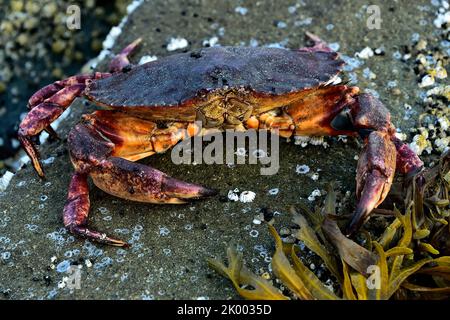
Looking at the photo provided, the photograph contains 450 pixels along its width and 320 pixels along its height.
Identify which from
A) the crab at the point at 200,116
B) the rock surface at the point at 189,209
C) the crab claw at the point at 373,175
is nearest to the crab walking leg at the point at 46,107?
the crab at the point at 200,116

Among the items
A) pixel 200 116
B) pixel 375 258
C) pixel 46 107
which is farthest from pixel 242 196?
pixel 46 107

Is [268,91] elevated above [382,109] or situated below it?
above

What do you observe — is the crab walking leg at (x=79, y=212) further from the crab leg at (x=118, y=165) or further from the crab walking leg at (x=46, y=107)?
the crab walking leg at (x=46, y=107)

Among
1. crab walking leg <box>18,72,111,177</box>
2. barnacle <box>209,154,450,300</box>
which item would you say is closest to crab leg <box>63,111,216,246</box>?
crab walking leg <box>18,72,111,177</box>

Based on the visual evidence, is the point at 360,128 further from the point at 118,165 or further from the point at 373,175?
the point at 118,165

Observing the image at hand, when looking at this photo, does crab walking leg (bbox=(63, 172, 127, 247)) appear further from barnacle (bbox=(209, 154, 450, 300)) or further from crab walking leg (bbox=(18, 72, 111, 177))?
barnacle (bbox=(209, 154, 450, 300))
